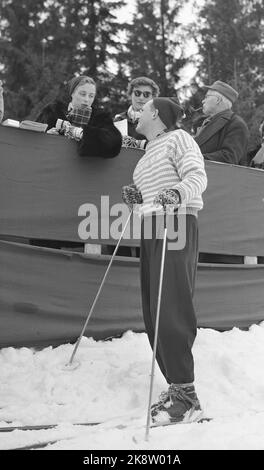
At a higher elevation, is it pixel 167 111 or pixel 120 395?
pixel 167 111

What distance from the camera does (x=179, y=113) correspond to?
3.87 metres

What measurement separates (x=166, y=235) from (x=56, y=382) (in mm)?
1286

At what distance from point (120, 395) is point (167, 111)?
1.91 meters

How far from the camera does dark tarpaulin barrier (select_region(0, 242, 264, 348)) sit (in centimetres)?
431

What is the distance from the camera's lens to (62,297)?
4543mm

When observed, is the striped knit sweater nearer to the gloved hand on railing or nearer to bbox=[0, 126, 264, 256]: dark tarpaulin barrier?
the gloved hand on railing

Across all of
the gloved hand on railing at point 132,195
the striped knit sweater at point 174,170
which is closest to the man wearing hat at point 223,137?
the gloved hand on railing at point 132,195

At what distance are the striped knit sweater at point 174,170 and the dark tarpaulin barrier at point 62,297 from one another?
1108mm

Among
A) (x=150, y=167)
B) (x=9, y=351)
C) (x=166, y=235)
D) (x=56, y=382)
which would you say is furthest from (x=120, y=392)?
(x=150, y=167)

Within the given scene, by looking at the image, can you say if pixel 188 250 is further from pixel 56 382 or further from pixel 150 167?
pixel 56 382

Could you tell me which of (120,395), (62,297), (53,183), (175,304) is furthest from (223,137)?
(120,395)

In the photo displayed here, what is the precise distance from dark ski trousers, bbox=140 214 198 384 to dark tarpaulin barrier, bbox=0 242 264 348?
3.55ft

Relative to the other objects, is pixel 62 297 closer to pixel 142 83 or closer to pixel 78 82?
pixel 78 82
